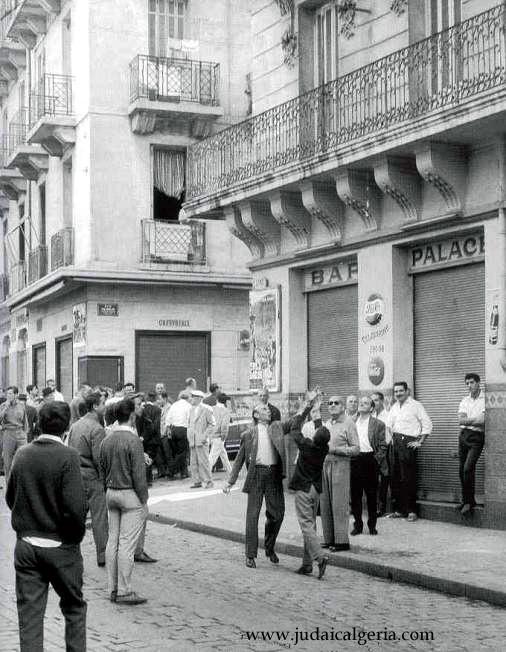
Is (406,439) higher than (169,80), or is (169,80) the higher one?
(169,80)

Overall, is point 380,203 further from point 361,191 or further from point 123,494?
point 123,494

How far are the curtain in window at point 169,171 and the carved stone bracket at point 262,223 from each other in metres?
8.93

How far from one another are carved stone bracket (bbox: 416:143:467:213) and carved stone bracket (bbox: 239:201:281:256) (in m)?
4.99

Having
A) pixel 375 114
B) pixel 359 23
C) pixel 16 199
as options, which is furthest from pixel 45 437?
pixel 16 199

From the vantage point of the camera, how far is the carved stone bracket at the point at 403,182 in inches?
653

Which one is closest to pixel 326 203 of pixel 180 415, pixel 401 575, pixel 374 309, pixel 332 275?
pixel 332 275

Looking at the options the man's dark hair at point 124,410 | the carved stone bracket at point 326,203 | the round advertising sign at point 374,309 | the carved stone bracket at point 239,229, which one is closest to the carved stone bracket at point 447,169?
the round advertising sign at point 374,309

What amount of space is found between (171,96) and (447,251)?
45.1 feet

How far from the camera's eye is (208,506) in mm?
18156

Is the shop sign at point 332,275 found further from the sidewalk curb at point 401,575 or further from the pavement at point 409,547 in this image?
the sidewalk curb at point 401,575

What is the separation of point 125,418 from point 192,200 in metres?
11.7

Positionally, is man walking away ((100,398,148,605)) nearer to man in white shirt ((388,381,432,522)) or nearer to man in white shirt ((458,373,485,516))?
man in white shirt ((458,373,485,516))

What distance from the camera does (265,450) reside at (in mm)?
12633

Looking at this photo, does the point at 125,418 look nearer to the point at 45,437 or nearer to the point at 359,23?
the point at 45,437
